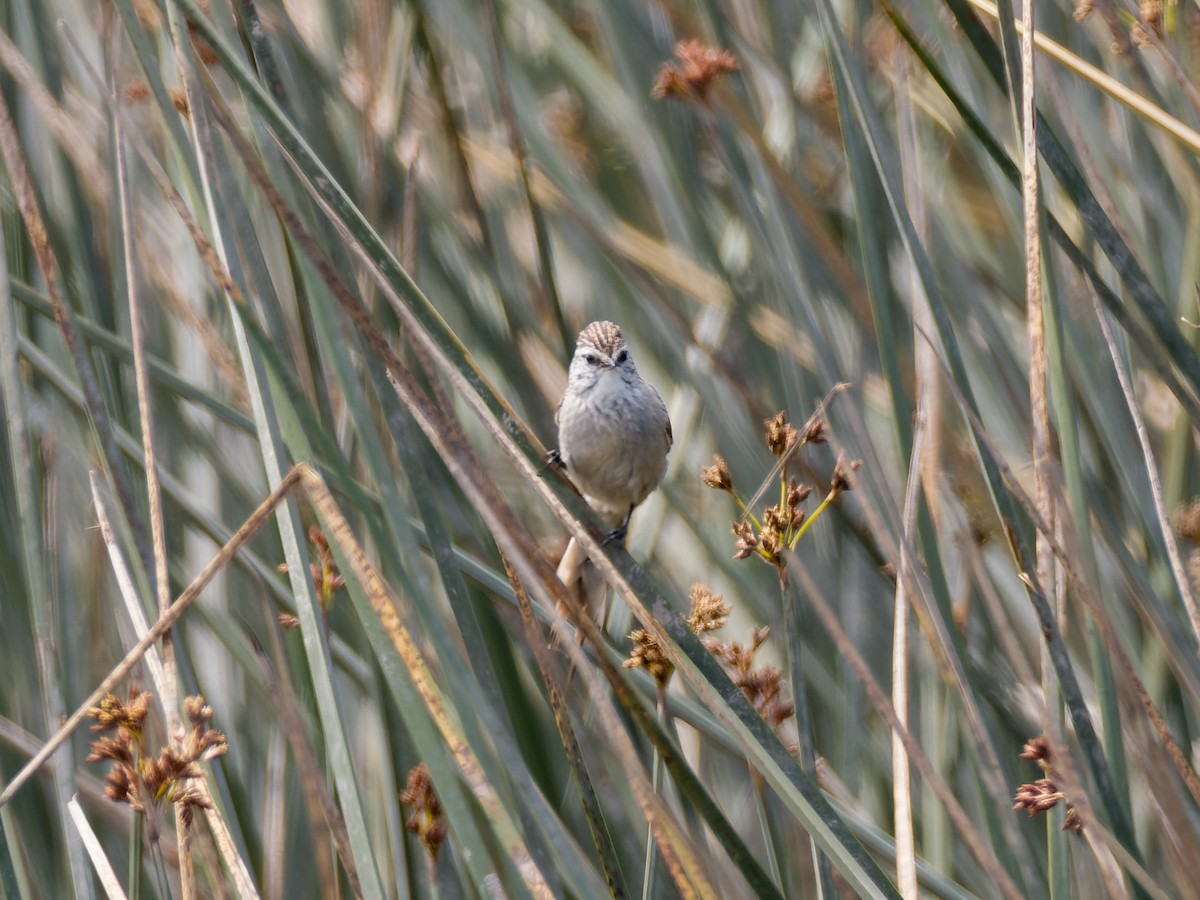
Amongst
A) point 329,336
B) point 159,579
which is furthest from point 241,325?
point 159,579

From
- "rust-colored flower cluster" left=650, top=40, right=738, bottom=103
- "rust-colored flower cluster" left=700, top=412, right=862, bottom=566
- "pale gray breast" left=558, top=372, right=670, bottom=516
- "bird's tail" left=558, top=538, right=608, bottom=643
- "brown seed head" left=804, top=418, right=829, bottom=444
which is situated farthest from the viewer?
"pale gray breast" left=558, top=372, right=670, bottom=516

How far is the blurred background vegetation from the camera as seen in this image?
127 cm

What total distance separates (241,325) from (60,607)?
2.97ft

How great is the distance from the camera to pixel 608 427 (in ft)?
8.89

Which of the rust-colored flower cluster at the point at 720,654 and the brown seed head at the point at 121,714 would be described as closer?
the brown seed head at the point at 121,714

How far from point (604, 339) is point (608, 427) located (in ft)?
0.63

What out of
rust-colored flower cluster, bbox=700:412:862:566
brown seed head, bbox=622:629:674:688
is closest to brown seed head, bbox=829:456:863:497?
rust-colored flower cluster, bbox=700:412:862:566

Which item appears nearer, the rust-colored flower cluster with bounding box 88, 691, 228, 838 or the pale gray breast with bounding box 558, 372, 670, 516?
the rust-colored flower cluster with bounding box 88, 691, 228, 838

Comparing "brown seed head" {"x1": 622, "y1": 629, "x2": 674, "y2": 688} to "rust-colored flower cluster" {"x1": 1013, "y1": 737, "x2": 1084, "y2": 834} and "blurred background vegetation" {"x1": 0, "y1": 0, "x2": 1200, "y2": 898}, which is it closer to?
"blurred background vegetation" {"x1": 0, "y1": 0, "x2": 1200, "y2": 898}

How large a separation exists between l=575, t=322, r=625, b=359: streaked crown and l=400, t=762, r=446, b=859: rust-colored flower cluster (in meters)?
1.24

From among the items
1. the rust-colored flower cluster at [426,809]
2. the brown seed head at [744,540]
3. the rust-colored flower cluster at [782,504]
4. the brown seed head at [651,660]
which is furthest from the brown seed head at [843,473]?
the rust-colored flower cluster at [426,809]

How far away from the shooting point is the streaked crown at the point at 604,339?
264cm

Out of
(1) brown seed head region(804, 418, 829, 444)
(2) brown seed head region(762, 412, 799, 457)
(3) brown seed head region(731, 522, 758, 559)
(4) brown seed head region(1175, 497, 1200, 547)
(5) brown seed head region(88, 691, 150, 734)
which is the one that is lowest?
(5) brown seed head region(88, 691, 150, 734)

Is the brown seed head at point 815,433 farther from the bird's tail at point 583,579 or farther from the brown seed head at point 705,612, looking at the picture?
the bird's tail at point 583,579
